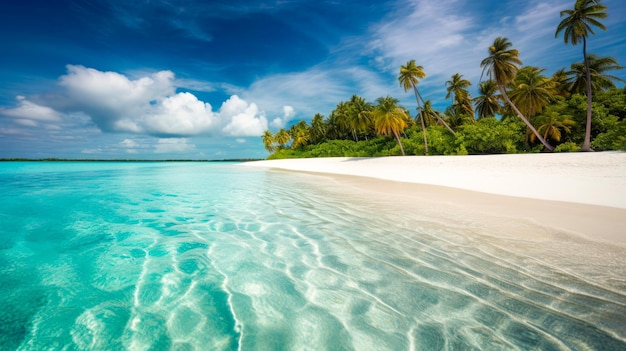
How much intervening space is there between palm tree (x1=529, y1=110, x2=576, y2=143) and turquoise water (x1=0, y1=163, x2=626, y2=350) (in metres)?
31.4

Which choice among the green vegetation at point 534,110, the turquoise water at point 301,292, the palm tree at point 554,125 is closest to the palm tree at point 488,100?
the green vegetation at point 534,110


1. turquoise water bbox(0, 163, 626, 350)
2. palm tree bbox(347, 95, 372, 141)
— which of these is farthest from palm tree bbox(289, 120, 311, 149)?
turquoise water bbox(0, 163, 626, 350)

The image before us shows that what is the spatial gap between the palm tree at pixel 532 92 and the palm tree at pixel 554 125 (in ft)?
5.58

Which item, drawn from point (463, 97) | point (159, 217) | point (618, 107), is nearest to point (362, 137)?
point (463, 97)

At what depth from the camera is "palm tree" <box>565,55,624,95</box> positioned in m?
29.4

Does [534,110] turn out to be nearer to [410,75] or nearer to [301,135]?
[410,75]

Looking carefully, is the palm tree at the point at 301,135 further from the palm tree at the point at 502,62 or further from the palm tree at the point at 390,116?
the palm tree at the point at 502,62

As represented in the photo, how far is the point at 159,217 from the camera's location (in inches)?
307

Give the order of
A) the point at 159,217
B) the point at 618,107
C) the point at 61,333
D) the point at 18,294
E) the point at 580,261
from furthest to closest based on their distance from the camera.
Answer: the point at 618,107, the point at 159,217, the point at 580,261, the point at 18,294, the point at 61,333

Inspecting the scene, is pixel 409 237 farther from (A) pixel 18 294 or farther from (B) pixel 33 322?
(A) pixel 18 294

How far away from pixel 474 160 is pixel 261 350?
22.1m

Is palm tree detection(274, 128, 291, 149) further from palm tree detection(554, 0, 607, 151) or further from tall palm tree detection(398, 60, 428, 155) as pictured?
palm tree detection(554, 0, 607, 151)

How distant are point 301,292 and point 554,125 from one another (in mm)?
36676

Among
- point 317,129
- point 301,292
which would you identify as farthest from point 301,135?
point 301,292
